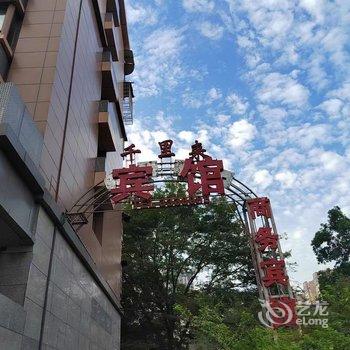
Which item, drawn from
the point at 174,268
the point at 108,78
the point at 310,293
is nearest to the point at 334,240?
the point at 310,293

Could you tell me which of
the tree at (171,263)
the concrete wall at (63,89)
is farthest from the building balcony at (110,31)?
the tree at (171,263)

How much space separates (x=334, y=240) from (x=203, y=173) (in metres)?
26.2

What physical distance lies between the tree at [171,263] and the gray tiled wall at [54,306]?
41.1 ft

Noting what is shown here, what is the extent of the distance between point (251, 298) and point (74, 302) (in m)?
15.8

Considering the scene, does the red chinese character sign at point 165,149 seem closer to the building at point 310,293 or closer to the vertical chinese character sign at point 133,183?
the vertical chinese character sign at point 133,183

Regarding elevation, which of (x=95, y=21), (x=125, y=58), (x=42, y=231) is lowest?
(x=42, y=231)

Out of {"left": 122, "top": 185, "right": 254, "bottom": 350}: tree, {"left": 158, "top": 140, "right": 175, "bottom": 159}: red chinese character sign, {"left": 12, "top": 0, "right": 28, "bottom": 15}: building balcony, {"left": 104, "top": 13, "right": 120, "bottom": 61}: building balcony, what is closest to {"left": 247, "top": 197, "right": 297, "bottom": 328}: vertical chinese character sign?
{"left": 158, "top": 140, "right": 175, "bottom": 159}: red chinese character sign

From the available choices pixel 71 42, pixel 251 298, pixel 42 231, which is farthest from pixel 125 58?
pixel 42 231

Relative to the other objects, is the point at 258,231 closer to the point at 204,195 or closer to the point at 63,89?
the point at 204,195

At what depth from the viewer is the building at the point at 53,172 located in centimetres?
741

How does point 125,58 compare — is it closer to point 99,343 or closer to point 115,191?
point 115,191

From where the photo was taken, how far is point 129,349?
23.7 meters

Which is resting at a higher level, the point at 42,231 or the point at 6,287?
the point at 42,231

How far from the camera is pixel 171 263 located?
25406mm
